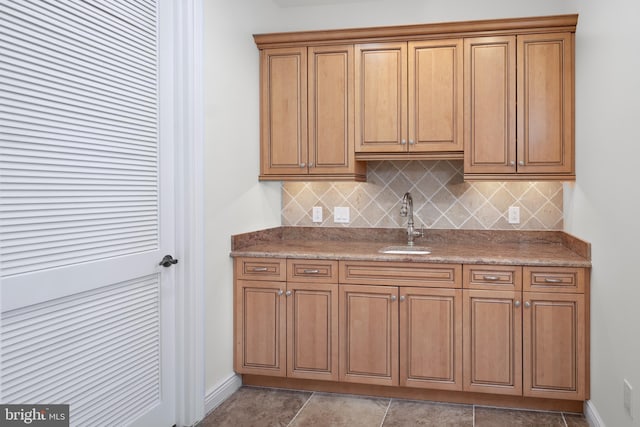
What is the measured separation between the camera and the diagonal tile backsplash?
11.4ft

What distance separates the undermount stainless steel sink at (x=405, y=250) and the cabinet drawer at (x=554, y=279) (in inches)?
23.4

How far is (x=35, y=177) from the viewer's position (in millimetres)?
1820

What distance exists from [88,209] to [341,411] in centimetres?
180

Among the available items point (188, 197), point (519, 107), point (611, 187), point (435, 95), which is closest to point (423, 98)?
point (435, 95)

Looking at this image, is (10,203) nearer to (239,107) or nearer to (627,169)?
(239,107)

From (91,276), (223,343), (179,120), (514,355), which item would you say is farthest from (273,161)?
(514,355)

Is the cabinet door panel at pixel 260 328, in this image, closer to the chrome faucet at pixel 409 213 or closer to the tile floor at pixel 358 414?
the tile floor at pixel 358 414

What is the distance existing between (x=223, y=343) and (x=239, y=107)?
4.93 ft

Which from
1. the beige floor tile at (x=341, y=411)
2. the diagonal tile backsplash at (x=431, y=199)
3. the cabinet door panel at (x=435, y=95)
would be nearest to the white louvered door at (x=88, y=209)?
the beige floor tile at (x=341, y=411)

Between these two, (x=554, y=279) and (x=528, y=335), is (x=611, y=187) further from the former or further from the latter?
(x=528, y=335)

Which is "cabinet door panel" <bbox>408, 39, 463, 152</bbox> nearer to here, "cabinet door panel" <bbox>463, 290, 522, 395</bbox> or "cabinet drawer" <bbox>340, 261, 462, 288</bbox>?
"cabinet drawer" <bbox>340, 261, 462, 288</bbox>

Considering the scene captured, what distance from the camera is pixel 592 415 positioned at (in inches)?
105

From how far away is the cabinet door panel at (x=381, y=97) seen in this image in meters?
3.33

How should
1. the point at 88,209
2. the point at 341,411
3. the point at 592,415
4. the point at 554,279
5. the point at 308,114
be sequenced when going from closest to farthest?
the point at 88,209 → the point at 592,415 → the point at 554,279 → the point at 341,411 → the point at 308,114
